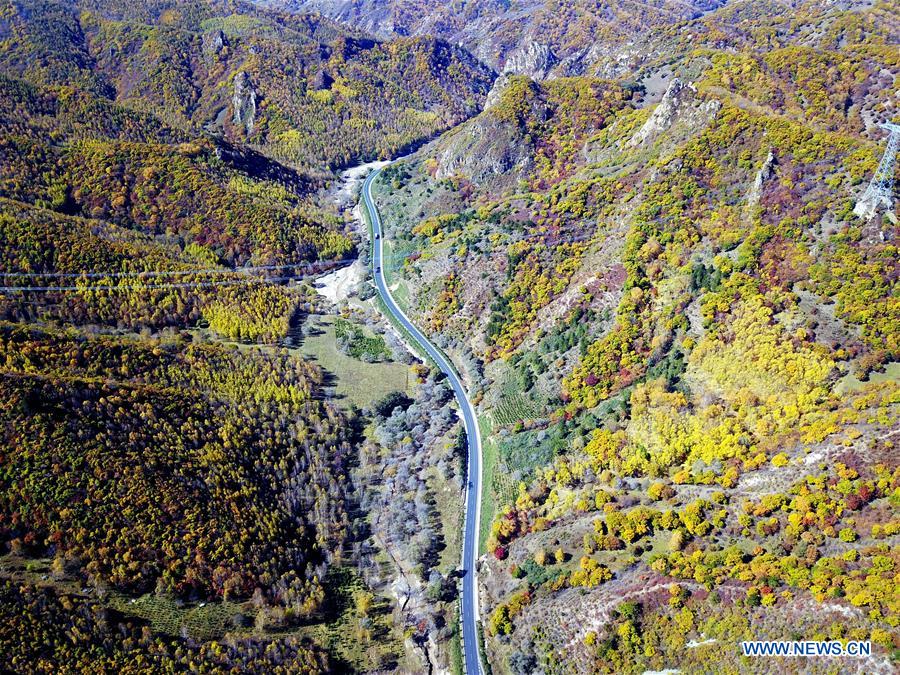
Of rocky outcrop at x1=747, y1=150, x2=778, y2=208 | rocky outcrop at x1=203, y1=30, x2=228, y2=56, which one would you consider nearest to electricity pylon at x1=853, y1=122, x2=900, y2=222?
rocky outcrop at x1=747, y1=150, x2=778, y2=208

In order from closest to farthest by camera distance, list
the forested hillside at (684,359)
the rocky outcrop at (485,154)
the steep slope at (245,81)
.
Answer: the forested hillside at (684,359), the rocky outcrop at (485,154), the steep slope at (245,81)

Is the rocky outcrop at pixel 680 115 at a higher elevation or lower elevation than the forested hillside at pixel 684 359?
higher

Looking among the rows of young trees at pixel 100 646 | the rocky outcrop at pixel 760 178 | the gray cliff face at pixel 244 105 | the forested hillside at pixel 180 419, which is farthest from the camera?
the gray cliff face at pixel 244 105

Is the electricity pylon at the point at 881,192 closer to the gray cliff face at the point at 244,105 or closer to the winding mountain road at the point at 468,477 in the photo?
the winding mountain road at the point at 468,477

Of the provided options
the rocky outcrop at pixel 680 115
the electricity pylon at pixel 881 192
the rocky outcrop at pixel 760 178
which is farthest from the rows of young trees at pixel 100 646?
the rocky outcrop at pixel 680 115

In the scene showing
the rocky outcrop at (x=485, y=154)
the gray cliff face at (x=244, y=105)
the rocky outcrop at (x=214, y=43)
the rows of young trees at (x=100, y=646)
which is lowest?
the rows of young trees at (x=100, y=646)

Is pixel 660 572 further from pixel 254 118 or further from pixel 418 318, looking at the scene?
pixel 254 118
